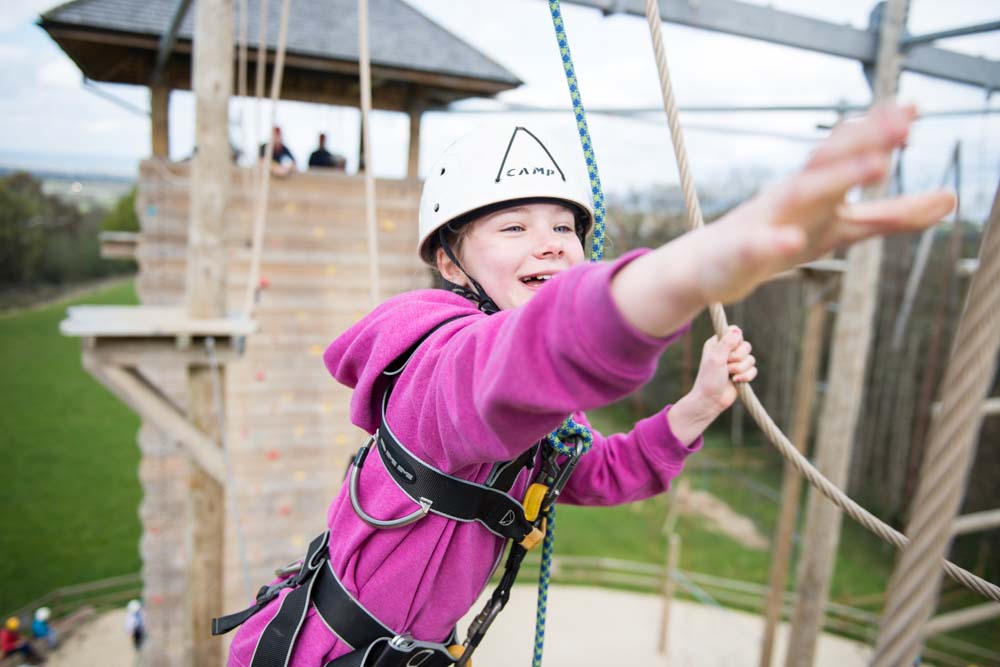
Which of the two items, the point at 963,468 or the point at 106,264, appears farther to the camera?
the point at 106,264

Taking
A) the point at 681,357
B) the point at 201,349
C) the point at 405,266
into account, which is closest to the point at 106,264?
the point at 681,357

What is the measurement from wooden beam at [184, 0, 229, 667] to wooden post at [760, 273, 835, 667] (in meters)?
4.25

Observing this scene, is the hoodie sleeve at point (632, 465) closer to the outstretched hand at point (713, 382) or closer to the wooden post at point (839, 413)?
the outstretched hand at point (713, 382)

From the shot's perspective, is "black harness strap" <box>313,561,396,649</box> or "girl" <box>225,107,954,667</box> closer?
"girl" <box>225,107,954,667</box>

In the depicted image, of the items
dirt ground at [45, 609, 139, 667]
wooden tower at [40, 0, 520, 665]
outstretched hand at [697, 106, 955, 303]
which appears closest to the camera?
outstretched hand at [697, 106, 955, 303]

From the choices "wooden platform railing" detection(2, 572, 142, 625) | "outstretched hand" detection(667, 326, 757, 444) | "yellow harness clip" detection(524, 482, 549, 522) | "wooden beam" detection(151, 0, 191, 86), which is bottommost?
"wooden platform railing" detection(2, 572, 142, 625)

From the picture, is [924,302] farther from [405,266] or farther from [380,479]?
[380,479]

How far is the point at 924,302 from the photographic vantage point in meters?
12.0

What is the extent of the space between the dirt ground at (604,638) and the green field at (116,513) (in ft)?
4.86

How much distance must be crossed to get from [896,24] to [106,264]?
34.4m

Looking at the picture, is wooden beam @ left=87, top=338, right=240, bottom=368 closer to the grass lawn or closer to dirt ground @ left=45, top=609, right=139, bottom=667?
dirt ground @ left=45, top=609, right=139, bottom=667

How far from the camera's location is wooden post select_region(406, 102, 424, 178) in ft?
21.3

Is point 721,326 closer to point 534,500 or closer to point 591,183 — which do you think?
point 591,183

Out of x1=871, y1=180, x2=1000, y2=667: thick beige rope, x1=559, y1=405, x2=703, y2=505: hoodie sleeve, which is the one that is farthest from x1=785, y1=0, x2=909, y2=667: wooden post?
x1=871, y1=180, x2=1000, y2=667: thick beige rope
